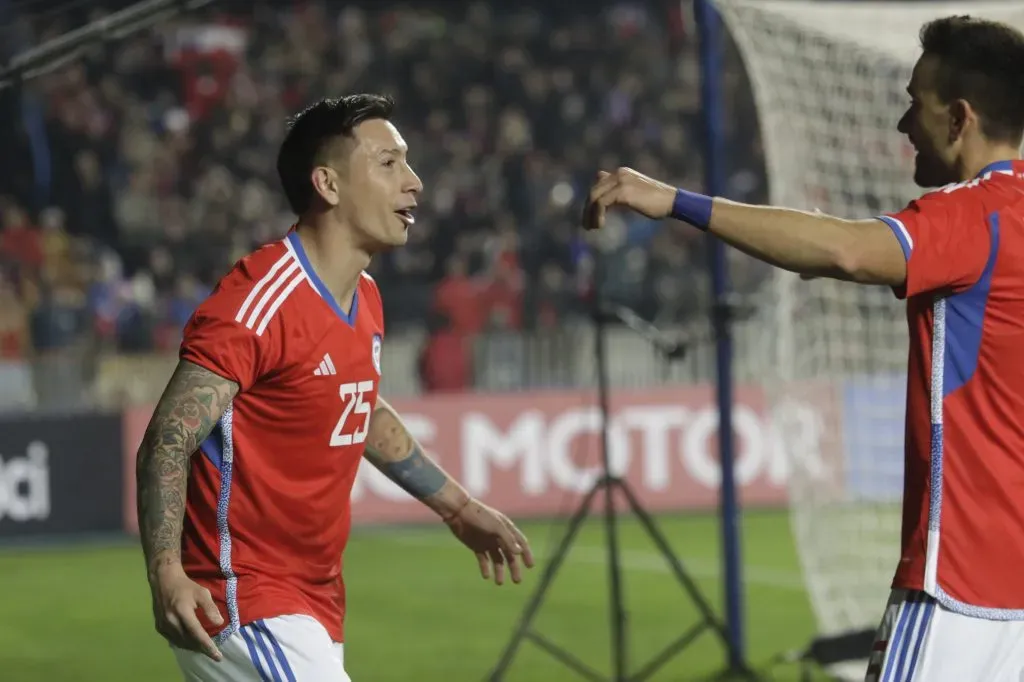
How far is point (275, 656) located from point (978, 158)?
6.93 feet

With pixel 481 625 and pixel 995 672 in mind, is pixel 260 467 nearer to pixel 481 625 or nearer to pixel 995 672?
pixel 995 672

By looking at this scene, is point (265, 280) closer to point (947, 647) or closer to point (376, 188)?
point (376, 188)

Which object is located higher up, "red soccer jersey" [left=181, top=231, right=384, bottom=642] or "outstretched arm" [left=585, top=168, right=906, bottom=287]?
"outstretched arm" [left=585, top=168, right=906, bottom=287]

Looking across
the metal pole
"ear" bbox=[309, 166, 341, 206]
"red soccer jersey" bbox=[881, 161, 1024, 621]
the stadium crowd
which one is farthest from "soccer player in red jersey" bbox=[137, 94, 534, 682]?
the stadium crowd

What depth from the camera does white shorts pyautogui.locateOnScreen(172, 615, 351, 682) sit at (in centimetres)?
420

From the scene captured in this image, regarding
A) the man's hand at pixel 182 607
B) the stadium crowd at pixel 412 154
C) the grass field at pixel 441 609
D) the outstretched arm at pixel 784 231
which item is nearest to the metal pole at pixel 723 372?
the grass field at pixel 441 609

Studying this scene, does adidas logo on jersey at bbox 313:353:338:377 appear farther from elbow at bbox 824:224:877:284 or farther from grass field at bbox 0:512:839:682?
grass field at bbox 0:512:839:682

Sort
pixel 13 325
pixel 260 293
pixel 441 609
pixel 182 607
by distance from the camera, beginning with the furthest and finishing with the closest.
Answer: pixel 13 325
pixel 441 609
pixel 260 293
pixel 182 607

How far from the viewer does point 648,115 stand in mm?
22203

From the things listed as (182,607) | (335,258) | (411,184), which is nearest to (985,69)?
(411,184)

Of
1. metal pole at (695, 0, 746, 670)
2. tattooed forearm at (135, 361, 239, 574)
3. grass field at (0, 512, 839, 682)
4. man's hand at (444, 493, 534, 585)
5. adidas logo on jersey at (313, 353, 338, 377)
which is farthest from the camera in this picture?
grass field at (0, 512, 839, 682)

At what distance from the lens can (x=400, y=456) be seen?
498 cm

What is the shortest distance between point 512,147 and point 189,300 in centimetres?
574

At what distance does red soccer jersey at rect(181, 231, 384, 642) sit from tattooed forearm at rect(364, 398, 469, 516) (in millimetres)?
454
